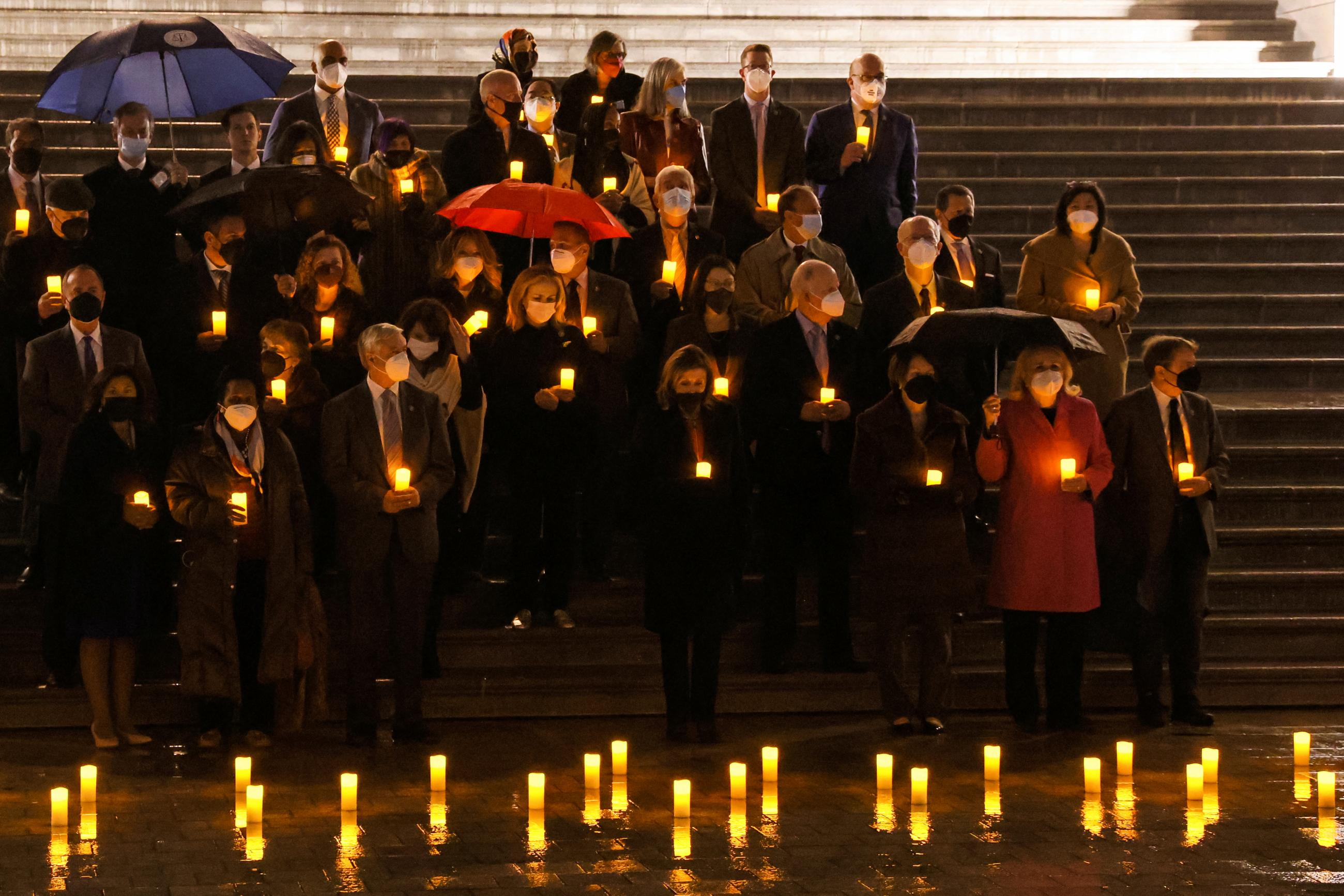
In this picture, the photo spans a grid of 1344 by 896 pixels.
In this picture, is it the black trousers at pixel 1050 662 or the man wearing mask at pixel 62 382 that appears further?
the black trousers at pixel 1050 662

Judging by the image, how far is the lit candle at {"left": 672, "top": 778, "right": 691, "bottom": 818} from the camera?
8773mm

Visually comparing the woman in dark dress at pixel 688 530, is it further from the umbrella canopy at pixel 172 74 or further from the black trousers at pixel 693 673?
the umbrella canopy at pixel 172 74

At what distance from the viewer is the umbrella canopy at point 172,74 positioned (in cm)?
1323

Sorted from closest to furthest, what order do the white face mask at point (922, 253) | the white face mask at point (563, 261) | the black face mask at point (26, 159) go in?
the white face mask at point (922, 253)
the white face mask at point (563, 261)
the black face mask at point (26, 159)

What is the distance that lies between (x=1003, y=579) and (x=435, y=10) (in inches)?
433

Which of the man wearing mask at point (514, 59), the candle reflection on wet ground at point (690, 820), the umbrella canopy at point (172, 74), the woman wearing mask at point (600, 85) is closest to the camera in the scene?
the candle reflection on wet ground at point (690, 820)

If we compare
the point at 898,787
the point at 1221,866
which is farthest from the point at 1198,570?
the point at 1221,866

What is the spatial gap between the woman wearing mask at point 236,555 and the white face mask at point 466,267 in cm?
167

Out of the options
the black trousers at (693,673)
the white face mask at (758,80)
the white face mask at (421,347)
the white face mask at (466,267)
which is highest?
the white face mask at (758,80)

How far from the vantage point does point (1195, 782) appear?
9195 millimetres

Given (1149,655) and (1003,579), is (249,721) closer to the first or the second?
(1003,579)

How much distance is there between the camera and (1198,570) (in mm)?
11125

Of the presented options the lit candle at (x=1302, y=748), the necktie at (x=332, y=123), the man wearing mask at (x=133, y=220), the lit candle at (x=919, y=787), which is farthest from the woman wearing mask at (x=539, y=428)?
the lit candle at (x=1302, y=748)

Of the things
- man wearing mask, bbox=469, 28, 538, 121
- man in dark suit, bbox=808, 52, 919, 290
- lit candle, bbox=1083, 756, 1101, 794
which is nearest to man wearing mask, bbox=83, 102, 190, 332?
man wearing mask, bbox=469, 28, 538, 121
